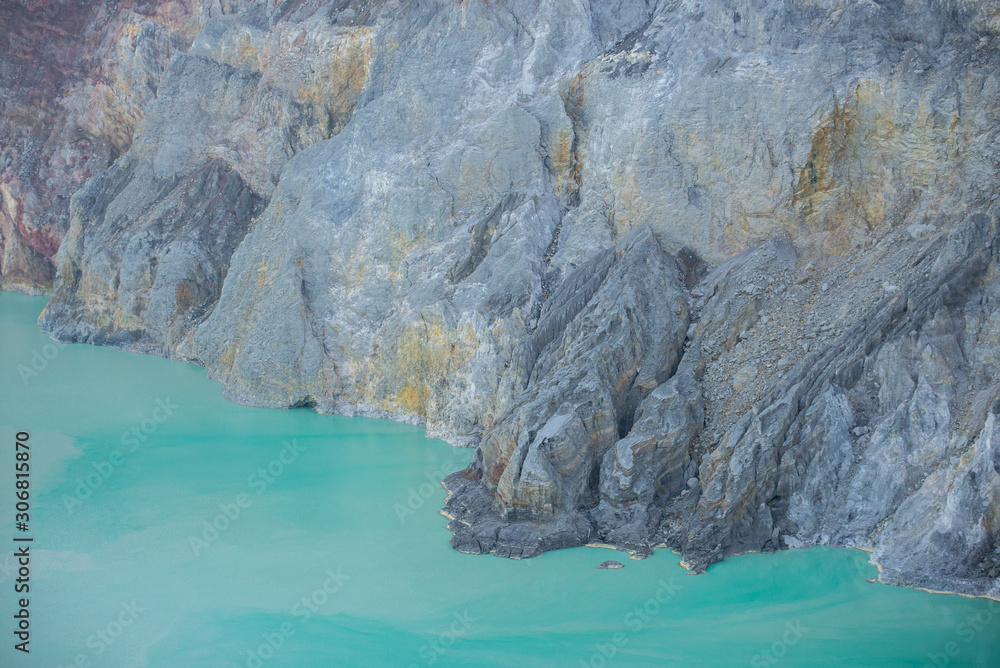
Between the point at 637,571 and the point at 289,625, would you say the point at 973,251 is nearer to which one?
the point at 637,571

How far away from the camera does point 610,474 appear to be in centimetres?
1584

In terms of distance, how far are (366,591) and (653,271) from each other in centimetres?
938

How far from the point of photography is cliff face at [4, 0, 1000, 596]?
1505cm

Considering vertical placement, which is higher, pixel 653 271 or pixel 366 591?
pixel 653 271

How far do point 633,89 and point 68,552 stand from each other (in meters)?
16.0

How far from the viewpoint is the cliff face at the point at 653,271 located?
15047 millimetres

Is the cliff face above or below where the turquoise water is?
above

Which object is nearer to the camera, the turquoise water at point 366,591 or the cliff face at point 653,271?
the turquoise water at point 366,591

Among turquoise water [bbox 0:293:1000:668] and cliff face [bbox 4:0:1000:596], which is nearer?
turquoise water [bbox 0:293:1000:668]

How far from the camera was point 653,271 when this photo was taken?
18.8 m

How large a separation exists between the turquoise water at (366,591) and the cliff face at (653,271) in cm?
87

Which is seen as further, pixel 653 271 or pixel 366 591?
pixel 653 271

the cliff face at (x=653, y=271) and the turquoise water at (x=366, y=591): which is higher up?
the cliff face at (x=653, y=271)

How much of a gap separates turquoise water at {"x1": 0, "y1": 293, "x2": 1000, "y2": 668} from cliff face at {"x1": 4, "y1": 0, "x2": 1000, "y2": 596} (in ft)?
2.87
